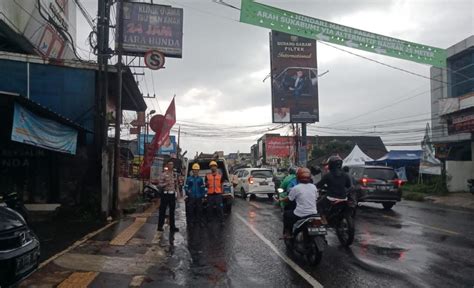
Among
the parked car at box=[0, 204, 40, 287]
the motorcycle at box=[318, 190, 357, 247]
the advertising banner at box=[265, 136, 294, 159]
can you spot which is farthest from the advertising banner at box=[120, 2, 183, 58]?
the advertising banner at box=[265, 136, 294, 159]

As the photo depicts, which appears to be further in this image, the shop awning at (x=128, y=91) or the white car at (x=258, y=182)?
the white car at (x=258, y=182)

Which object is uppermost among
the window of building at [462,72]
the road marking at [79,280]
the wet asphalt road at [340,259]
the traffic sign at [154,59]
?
the window of building at [462,72]

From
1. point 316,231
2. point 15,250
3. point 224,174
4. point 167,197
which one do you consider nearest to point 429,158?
point 224,174

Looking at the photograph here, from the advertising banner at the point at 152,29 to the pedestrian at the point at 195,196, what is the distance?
8.07 m

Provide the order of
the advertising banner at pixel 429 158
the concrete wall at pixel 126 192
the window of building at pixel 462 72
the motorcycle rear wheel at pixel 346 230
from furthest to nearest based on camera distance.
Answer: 1. the advertising banner at pixel 429 158
2. the window of building at pixel 462 72
3. the concrete wall at pixel 126 192
4. the motorcycle rear wheel at pixel 346 230

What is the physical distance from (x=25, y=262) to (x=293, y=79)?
42.0 meters

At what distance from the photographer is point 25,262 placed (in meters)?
5.17

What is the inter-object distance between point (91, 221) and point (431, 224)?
9775 millimetres

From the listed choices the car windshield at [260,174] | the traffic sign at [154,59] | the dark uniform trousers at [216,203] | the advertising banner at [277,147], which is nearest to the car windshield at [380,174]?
the dark uniform trousers at [216,203]

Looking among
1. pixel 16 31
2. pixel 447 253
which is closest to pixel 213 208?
pixel 447 253

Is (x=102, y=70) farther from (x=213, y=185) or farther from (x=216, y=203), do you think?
(x=216, y=203)

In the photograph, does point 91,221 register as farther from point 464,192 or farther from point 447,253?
point 464,192

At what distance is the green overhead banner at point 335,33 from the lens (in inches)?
614

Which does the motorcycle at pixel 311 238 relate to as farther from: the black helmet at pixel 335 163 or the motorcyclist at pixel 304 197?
the black helmet at pixel 335 163
